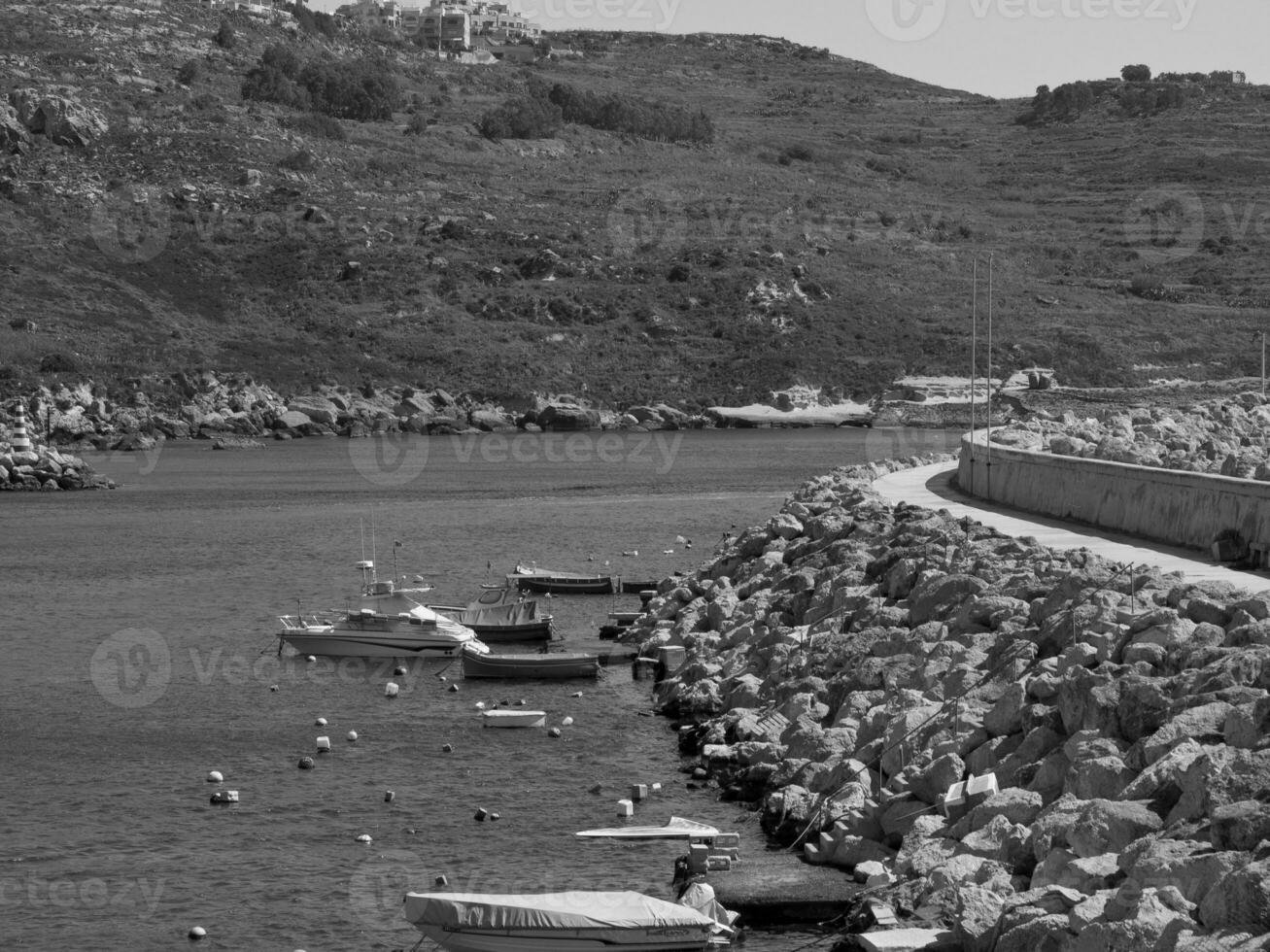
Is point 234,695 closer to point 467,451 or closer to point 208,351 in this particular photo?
point 467,451

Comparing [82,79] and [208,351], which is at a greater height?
[82,79]

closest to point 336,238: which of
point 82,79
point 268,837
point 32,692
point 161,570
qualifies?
point 82,79

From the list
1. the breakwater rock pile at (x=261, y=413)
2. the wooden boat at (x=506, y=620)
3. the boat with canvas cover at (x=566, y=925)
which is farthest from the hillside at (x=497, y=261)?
the boat with canvas cover at (x=566, y=925)

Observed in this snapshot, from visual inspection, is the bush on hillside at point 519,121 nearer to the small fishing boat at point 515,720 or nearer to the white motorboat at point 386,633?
the white motorboat at point 386,633

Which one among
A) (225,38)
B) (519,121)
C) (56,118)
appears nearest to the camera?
(56,118)

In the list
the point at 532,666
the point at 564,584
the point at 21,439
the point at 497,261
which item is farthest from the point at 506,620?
Answer: the point at 497,261

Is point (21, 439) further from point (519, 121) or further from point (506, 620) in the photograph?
point (519, 121)
